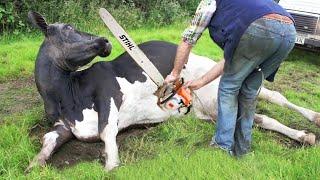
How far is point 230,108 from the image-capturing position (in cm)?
486

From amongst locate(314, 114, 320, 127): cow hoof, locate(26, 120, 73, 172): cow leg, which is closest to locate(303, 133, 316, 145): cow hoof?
locate(314, 114, 320, 127): cow hoof

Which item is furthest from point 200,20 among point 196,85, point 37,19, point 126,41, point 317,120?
point 317,120

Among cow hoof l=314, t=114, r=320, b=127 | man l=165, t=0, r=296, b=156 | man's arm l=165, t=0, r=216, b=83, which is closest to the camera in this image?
man l=165, t=0, r=296, b=156

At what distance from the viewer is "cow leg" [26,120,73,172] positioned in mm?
4953

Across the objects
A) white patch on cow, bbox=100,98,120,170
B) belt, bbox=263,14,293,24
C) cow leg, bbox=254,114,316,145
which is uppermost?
belt, bbox=263,14,293,24

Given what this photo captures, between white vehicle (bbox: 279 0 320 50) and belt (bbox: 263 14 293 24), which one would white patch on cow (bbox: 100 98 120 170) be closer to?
belt (bbox: 263 14 293 24)

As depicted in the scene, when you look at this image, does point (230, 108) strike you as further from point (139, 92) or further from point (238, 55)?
point (139, 92)

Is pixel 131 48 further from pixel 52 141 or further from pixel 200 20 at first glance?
pixel 52 141

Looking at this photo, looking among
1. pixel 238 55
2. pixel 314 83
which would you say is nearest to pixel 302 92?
pixel 314 83

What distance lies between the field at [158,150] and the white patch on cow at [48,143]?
101mm

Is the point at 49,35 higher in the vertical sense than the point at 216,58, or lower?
higher

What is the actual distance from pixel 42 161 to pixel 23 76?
11.7 ft

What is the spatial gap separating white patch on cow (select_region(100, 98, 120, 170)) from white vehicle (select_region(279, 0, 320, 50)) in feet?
22.0

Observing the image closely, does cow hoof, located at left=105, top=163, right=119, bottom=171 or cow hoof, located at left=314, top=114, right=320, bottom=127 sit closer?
cow hoof, located at left=105, top=163, right=119, bottom=171
